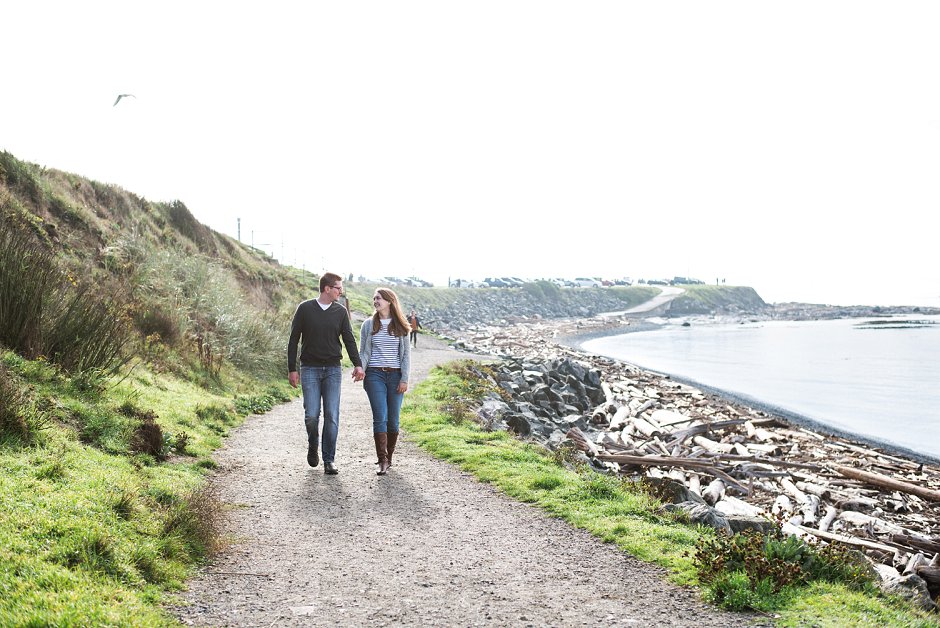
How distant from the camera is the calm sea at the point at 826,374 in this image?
24.2 m

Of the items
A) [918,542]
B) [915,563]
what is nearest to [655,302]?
[918,542]

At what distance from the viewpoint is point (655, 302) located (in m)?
125

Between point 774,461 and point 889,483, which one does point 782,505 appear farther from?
point 774,461

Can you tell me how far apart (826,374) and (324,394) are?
40.1 metres

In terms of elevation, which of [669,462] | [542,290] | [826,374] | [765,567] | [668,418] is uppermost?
[542,290]

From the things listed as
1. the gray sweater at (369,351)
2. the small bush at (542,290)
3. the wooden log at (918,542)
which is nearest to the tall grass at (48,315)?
the gray sweater at (369,351)

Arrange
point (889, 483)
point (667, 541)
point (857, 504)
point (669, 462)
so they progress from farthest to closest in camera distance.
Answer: point (669, 462) → point (889, 483) → point (857, 504) → point (667, 541)

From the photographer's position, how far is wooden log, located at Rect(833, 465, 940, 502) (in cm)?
1223

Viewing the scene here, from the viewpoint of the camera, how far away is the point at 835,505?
12109 millimetres

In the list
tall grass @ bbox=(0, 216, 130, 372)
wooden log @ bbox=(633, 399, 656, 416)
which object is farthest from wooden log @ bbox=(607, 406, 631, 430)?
tall grass @ bbox=(0, 216, 130, 372)

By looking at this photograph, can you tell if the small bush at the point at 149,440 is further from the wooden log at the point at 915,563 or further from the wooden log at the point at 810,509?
the wooden log at the point at 810,509

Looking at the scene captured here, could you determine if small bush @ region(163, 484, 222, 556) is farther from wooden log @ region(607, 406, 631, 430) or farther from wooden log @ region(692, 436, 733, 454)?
wooden log @ region(607, 406, 631, 430)

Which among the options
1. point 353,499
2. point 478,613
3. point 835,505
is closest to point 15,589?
point 478,613

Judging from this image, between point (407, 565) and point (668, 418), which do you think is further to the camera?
point (668, 418)
